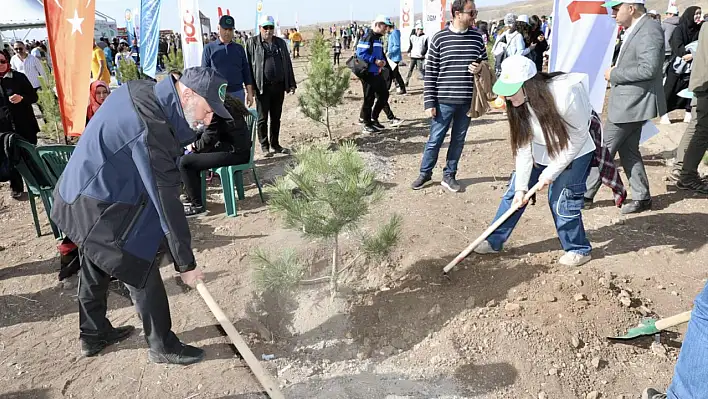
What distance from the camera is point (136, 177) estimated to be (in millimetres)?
2168

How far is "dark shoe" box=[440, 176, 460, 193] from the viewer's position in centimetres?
473

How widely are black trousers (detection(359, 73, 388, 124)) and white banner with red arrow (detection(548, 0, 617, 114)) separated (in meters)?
3.05

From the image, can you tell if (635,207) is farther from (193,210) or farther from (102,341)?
(102,341)

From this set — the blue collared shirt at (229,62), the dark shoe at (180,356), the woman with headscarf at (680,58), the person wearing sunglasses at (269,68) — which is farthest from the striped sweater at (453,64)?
the woman with headscarf at (680,58)

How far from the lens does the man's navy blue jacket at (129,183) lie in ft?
6.70

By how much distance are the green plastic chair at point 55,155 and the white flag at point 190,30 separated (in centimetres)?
271

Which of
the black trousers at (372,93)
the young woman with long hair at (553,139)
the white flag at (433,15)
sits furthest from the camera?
the white flag at (433,15)

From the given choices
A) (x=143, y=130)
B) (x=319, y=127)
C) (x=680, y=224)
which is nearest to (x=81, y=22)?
(x=143, y=130)

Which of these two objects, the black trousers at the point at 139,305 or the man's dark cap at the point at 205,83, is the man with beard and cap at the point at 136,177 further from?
the black trousers at the point at 139,305

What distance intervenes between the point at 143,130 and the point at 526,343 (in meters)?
2.18

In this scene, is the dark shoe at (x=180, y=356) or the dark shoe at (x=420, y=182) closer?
the dark shoe at (x=180, y=356)

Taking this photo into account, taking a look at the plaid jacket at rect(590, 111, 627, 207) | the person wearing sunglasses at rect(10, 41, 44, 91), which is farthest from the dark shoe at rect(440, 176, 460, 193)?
the person wearing sunglasses at rect(10, 41, 44, 91)

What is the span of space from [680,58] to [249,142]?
17.7 ft

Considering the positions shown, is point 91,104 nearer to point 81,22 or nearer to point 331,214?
point 81,22
